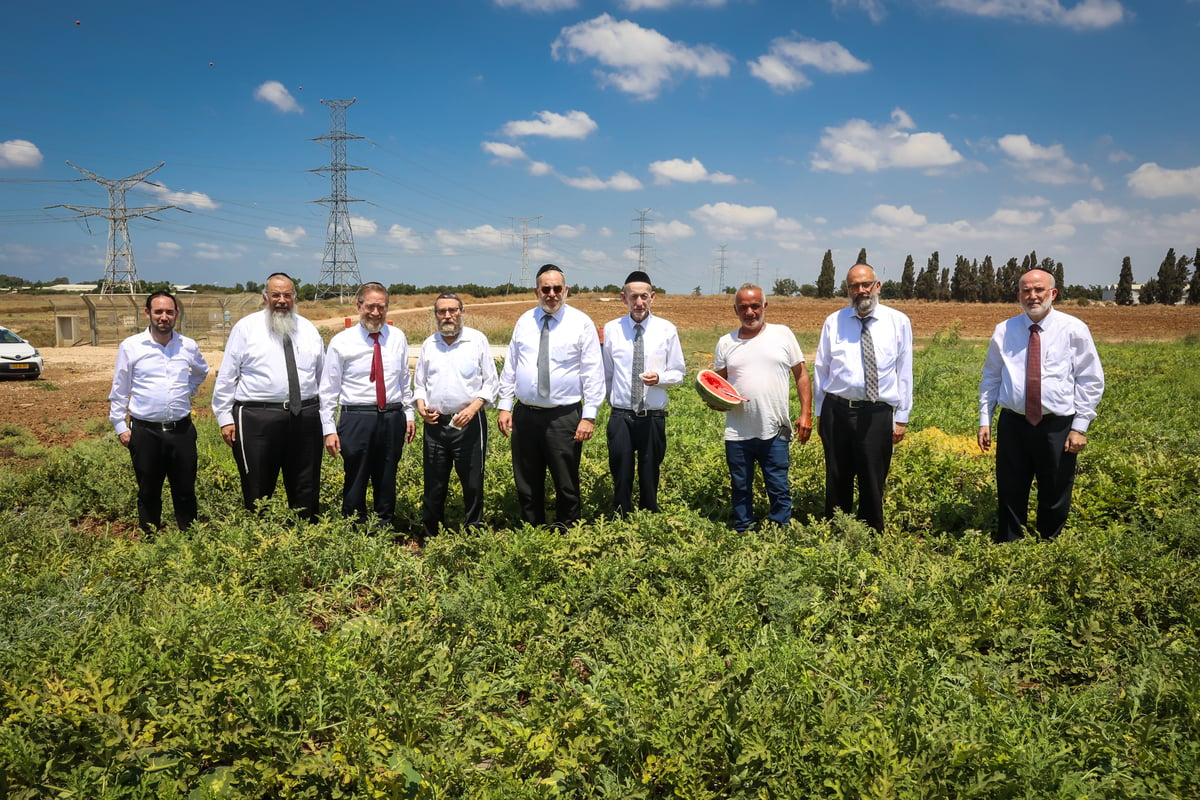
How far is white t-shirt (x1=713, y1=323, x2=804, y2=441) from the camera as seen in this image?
5402 millimetres

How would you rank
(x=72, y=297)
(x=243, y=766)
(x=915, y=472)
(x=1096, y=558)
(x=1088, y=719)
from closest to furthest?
(x=243, y=766), (x=1088, y=719), (x=1096, y=558), (x=915, y=472), (x=72, y=297)

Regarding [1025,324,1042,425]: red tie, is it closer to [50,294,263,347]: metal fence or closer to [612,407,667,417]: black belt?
[612,407,667,417]: black belt

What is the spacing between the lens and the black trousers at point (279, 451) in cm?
544

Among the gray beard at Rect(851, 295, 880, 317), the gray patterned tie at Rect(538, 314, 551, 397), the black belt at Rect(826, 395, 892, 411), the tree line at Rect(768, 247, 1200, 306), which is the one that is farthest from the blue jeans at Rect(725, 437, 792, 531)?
the tree line at Rect(768, 247, 1200, 306)

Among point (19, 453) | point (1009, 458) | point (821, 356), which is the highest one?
point (821, 356)

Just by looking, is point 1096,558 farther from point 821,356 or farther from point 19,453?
point 19,453

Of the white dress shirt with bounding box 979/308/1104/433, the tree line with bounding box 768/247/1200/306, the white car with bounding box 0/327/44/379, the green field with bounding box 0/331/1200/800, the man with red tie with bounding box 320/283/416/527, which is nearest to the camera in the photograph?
the green field with bounding box 0/331/1200/800

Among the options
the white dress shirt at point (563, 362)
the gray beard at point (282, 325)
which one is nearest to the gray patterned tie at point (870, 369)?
the white dress shirt at point (563, 362)

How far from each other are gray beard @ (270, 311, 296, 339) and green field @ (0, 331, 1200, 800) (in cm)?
130

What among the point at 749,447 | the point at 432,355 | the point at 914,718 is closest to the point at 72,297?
the point at 432,355

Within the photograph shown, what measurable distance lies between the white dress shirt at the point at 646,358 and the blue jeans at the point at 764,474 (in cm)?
72

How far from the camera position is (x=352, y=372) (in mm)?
5516

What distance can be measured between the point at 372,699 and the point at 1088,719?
2.81m

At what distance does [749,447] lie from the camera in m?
5.52
